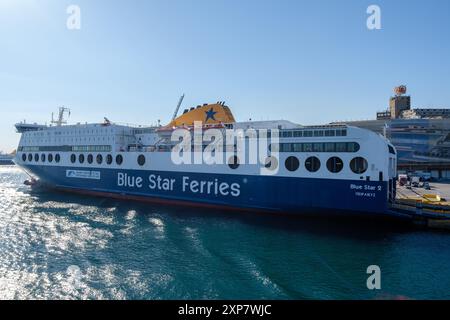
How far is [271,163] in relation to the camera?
26906 millimetres

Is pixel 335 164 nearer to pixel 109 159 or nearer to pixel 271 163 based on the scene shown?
pixel 271 163

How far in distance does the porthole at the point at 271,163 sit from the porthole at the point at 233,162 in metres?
2.87

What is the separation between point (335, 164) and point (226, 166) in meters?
10.1

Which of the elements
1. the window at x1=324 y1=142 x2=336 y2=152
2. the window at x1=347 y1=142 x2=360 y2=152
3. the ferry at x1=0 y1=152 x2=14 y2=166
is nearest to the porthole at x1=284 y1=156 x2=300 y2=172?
the window at x1=324 y1=142 x2=336 y2=152

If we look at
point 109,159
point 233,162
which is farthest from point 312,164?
point 109,159

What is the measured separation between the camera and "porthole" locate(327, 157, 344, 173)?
24219mm

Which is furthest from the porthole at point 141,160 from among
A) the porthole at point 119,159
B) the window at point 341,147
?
the window at point 341,147

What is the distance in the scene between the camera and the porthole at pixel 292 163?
25.8 metres

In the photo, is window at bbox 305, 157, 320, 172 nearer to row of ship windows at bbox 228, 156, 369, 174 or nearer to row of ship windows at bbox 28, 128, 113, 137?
row of ship windows at bbox 228, 156, 369, 174

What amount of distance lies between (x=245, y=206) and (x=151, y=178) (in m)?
11.8

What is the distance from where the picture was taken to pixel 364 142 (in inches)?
925

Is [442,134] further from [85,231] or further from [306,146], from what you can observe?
[85,231]

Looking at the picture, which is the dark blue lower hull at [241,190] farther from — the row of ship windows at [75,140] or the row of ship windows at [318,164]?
the row of ship windows at [75,140]

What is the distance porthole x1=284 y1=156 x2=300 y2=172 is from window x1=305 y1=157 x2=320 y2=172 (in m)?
0.85
